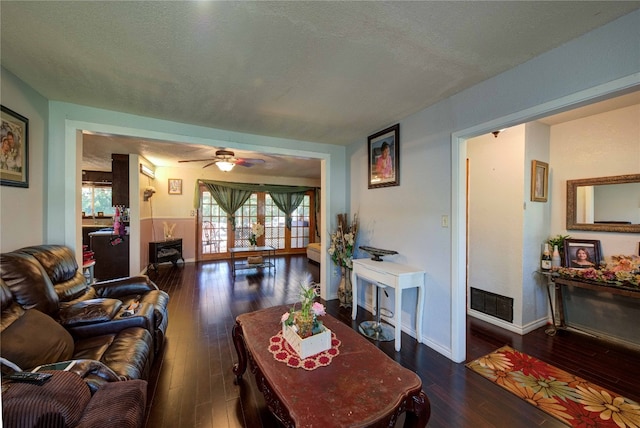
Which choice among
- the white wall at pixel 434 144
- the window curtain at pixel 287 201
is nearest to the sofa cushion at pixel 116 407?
the white wall at pixel 434 144

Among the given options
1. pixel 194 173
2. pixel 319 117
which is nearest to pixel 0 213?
pixel 319 117

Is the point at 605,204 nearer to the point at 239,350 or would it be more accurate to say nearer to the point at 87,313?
the point at 239,350

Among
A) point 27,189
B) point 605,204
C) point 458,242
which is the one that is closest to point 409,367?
point 458,242

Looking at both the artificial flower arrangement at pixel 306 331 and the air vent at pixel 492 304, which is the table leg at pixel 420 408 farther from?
the air vent at pixel 492 304

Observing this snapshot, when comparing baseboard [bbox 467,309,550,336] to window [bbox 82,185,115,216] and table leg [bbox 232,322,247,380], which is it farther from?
window [bbox 82,185,115,216]

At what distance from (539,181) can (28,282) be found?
4817mm

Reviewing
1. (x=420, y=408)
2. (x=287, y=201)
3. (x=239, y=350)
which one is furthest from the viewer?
(x=287, y=201)

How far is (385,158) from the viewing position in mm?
3162

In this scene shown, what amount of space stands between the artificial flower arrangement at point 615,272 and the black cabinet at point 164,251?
663cm

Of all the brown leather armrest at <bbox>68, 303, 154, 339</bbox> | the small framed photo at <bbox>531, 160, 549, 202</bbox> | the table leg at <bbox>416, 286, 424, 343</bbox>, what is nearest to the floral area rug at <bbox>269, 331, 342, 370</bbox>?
the brown leather armrest at <bbox>68, 303, 154, 339</bbox>

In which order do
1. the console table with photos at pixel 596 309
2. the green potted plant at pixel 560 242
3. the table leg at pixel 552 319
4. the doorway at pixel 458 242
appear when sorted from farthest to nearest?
the green potted plant at pixel 560 242
the table leg at pixel 552 319
the console table with photos at pixel 596 309
the doorway at pixel 458 242

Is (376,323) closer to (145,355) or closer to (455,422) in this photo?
(455,422)

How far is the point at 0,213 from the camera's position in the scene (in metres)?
1.85

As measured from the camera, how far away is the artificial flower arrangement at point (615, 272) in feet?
7.49
